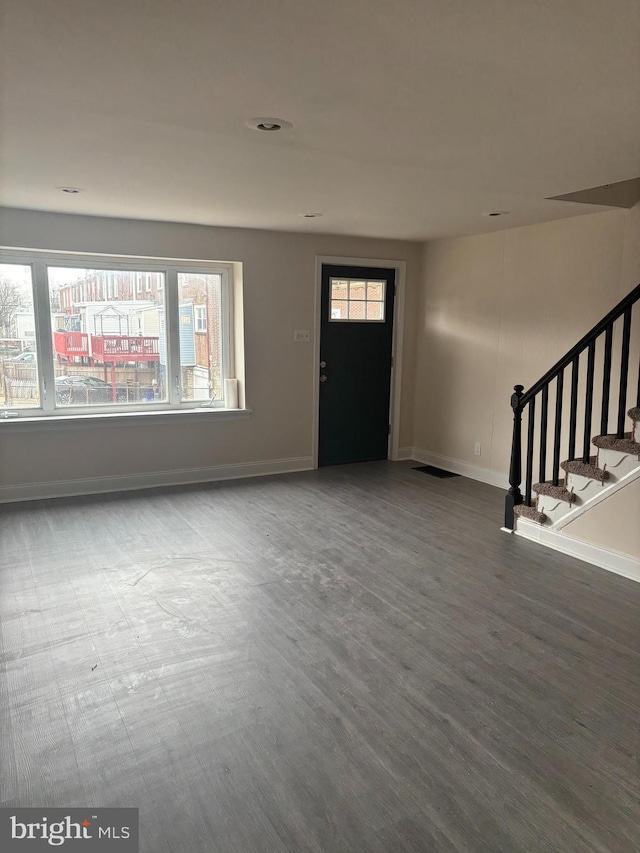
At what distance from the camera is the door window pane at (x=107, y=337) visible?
16.8 ft

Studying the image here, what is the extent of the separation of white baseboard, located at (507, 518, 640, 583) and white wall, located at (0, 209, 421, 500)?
2.55m

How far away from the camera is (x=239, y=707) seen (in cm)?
233

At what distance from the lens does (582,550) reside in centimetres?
388

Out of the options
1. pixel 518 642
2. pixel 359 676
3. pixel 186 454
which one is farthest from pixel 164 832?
pixel 186 454

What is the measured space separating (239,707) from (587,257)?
4.05 metres

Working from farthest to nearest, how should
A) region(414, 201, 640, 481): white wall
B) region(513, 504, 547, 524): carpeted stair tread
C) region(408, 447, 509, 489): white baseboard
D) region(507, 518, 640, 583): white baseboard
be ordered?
region(408, 447, 509, 489): white baseboard
region(414, 201, 640, 481): white wall
region(513, 504, 547, 524): carpeted stair tread
region(507, 518, 640, 583): white baseboard

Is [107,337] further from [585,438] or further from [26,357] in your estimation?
[585,438]

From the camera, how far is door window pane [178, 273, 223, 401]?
5.59 meters

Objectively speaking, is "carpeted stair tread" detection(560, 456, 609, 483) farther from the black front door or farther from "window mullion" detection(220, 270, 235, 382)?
"window mullion" detection(220, 270, 235, 382)

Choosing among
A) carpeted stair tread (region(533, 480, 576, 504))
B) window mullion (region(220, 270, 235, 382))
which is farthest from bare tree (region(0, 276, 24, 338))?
carpeted stair tread (region(533, 480, 576, 504))

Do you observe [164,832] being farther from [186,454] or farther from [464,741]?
[186,454]

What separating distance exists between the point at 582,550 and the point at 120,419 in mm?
3801

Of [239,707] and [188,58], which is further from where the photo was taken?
[239,707]

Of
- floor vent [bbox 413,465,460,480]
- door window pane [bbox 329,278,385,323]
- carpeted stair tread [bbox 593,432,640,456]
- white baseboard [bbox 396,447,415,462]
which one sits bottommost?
floor vent [bbox 413,465,460,480]
